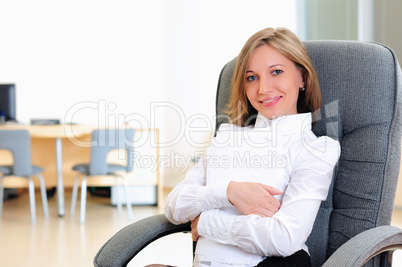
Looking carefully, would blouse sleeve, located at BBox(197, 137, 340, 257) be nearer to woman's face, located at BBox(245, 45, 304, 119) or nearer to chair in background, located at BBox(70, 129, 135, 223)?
woman's face, located at BBox(245, 45, 304, 119)

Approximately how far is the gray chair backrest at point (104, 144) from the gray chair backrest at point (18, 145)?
0.50 metres

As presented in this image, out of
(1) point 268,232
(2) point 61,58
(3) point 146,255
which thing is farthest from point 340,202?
(2) point 61,58

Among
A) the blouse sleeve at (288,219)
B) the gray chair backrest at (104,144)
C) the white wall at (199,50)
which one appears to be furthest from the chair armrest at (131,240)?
the white wall at (199,50)

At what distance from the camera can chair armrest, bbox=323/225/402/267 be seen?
3.32 feet

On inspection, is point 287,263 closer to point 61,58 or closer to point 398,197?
point 398,197

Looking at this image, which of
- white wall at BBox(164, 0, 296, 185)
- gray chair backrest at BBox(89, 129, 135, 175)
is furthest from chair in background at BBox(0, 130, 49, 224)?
white wall at BBox(164, 0, 296, 185)

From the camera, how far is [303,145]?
128cm

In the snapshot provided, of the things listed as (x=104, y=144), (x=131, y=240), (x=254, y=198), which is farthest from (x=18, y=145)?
(x=254, y=198)

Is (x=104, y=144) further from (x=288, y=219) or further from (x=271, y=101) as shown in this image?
(x=288, y=219)

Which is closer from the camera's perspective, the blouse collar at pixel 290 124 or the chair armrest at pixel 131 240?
the chair armrest at pixel 131 240

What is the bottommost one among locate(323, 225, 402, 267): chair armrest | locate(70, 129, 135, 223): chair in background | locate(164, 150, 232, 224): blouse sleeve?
locate(70, 129, 135, 223): chair in background

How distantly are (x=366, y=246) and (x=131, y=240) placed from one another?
0.60 m

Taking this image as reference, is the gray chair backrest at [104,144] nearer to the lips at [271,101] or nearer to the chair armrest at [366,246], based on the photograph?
the lips at [271,101]

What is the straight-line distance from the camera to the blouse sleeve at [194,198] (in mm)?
1206
